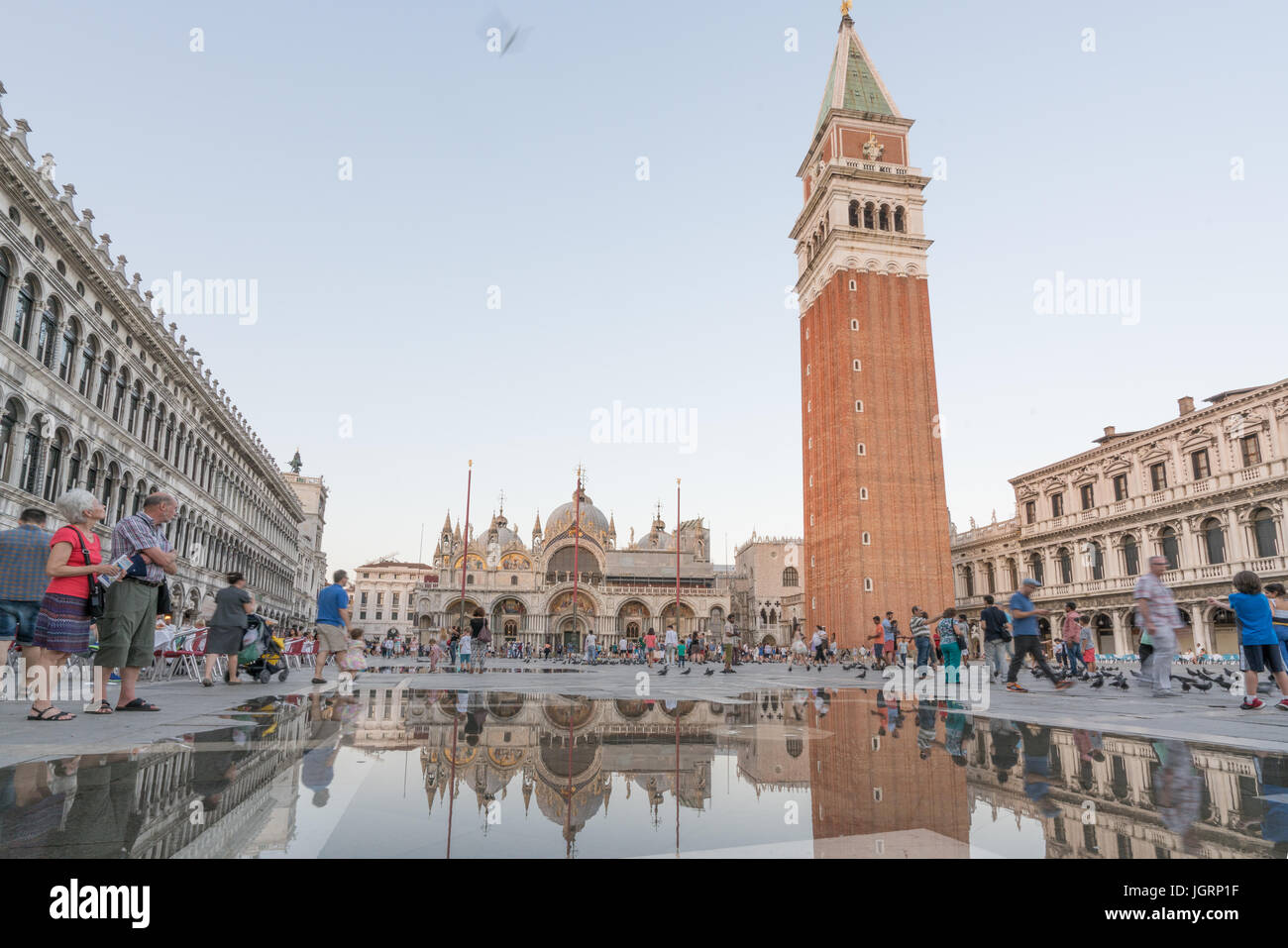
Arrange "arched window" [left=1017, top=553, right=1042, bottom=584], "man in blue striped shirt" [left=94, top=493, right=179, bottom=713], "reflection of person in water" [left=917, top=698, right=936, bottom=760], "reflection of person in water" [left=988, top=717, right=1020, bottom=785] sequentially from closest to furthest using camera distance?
1. "reflection of person in water" [left=988, top=717, right=1020, bottom=785]
2. "reflection of person in water" [left=917, top=698, right=936, bottom=760]
3. "man in blue striped shirt" [left=94, top=493, right=179, bottom=713]
4. "arched window" [left=1017, top=553, right=1042, bottom=584]

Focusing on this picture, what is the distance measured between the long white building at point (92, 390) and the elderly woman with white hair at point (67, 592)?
51.1ft

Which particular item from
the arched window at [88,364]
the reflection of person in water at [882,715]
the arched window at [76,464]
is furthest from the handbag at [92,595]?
the arched window at [88,364]

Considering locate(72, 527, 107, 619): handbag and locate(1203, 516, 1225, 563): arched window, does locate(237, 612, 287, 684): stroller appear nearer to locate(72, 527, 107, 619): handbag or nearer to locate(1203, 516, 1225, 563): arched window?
locate(72, 527, 107, 619): handbag

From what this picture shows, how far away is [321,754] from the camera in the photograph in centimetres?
405

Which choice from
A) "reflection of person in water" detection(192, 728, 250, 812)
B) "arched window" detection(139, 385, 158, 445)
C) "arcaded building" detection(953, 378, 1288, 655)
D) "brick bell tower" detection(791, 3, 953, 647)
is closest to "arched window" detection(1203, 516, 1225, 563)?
"arcaded building" detection(953, 378, 1288, 655)

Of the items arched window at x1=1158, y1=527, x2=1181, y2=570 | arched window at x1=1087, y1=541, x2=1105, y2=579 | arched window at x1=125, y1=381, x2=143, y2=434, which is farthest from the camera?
arched window at x1=1087, y1=541, x2=1105, y2=579

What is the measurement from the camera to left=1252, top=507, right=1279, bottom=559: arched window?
2855cm

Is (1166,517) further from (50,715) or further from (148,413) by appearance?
(148,413)

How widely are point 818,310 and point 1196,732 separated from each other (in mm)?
43408

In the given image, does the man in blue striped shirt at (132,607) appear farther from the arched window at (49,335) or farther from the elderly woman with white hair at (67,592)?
the arched window at (49,335)

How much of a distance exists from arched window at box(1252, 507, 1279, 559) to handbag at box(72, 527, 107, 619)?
1415 inches

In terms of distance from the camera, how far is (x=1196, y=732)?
17.3 feet
